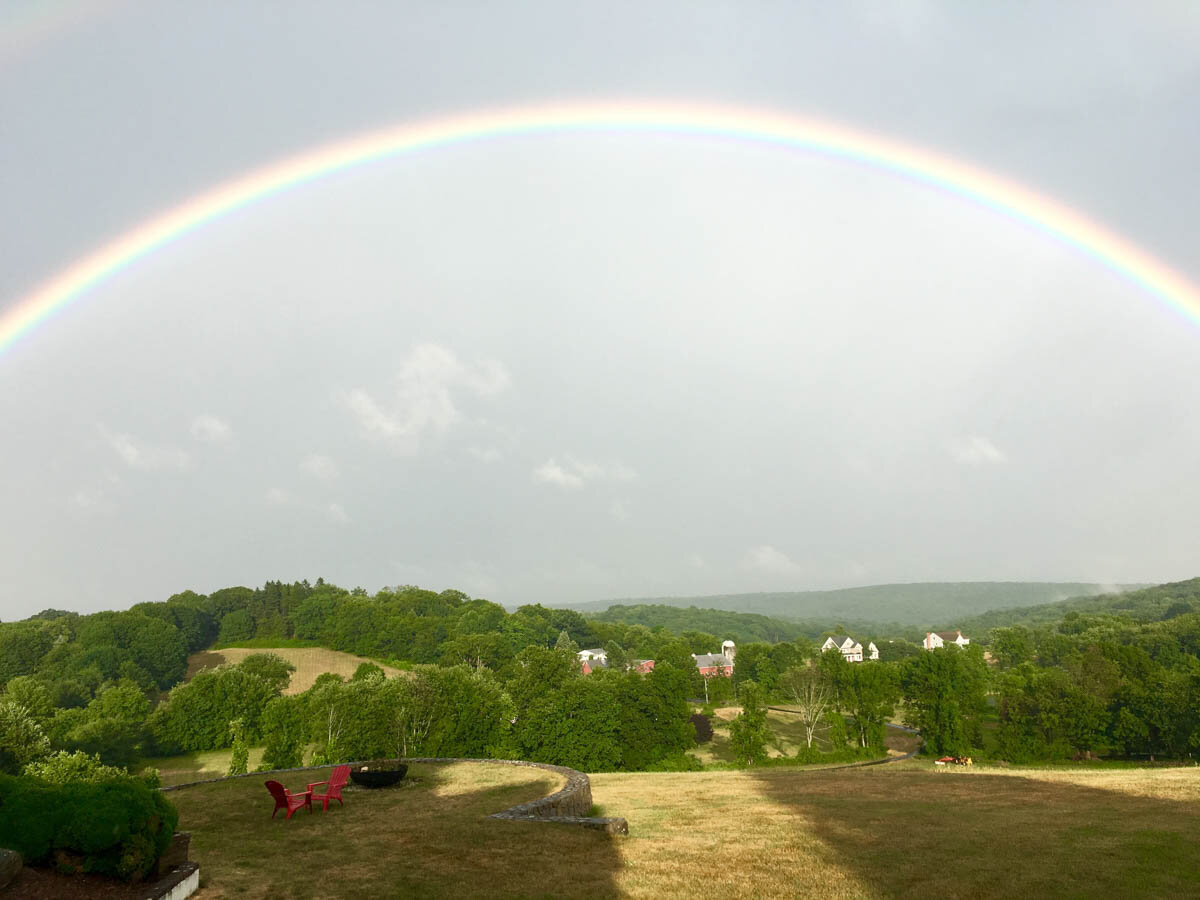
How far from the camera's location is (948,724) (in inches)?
2335

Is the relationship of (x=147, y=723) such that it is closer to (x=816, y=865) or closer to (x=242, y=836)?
(x=242, y=836)

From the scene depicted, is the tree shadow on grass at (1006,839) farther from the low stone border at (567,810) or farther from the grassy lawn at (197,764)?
the grassy lawn at (197,764)

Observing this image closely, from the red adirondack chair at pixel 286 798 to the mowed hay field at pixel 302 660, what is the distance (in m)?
95.1

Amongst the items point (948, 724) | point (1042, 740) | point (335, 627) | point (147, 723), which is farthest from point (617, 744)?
point (335, 627)

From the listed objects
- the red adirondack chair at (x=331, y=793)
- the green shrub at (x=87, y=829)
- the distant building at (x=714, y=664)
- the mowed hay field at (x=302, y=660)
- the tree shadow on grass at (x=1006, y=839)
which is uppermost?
the green shrub at (x=87, y=829)

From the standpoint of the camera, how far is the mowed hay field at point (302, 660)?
11088 cm

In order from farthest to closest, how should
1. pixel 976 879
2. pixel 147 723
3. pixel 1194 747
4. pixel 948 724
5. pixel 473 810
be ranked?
1. pixel 147 723
2. pixel 948 724
3. pixel 1194 747
4. pixel 473 810
5. pixel 976 879

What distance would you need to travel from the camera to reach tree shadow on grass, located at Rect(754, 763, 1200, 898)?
12297 mm

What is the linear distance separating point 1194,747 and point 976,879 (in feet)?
206

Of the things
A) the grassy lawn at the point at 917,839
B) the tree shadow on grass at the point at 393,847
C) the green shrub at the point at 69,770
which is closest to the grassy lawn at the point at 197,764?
the green shrub at the point at 69,770

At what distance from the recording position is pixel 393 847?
14.6m

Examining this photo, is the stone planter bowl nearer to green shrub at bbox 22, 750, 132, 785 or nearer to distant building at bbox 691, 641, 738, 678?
green shrub at bbox 22, 750, 132, 785

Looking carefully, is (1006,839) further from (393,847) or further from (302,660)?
(302,660)

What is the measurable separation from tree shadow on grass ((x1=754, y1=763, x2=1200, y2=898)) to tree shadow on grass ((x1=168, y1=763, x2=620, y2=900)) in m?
4.87
